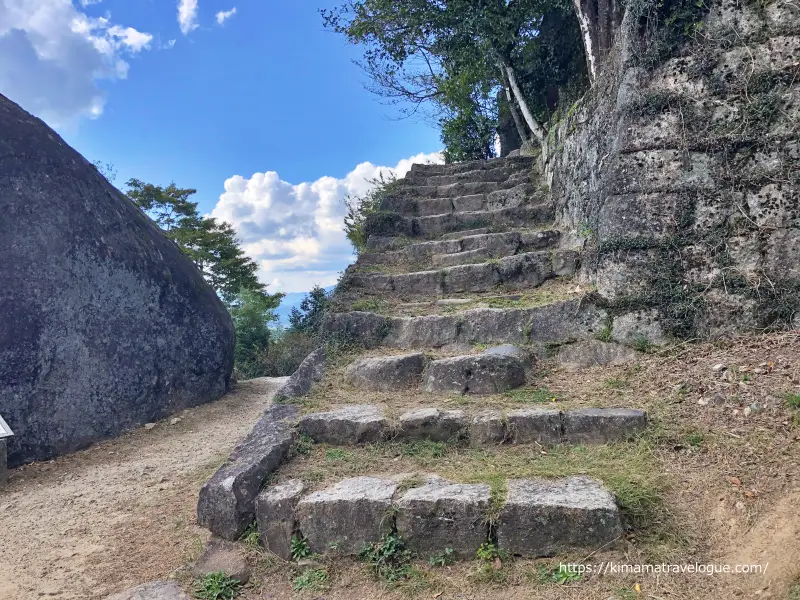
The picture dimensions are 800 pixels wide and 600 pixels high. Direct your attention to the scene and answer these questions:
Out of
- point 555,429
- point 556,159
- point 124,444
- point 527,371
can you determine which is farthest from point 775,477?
point 124,444

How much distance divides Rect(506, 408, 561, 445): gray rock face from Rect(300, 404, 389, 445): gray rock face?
2.44ft

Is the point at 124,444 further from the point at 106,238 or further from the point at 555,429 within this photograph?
the point at 555,429

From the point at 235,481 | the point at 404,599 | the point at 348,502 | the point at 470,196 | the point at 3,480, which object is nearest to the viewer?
the point at 404,599

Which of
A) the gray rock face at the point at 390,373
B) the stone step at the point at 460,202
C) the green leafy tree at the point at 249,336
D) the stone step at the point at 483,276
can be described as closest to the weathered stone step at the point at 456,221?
the stone step at the point at 460,202

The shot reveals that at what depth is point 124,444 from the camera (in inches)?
208

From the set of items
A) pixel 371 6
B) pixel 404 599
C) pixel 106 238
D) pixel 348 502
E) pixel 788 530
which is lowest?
pixel 404 599

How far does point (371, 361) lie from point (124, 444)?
3.10 m

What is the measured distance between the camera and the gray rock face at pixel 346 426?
3.08 m

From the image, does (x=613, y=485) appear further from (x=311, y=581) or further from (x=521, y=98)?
(x=521, y=98)

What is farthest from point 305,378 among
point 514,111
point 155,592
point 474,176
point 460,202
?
point 514,111

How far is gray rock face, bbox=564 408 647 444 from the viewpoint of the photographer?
2.72 m

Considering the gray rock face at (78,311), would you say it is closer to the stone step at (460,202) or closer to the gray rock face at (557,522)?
the stone step at (460,202)

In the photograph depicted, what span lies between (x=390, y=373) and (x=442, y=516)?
60.5 inches

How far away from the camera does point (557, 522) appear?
2154 mm
